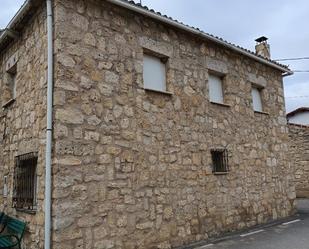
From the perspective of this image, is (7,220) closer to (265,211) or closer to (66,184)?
(66,184)

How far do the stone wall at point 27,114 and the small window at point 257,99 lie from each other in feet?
19.2

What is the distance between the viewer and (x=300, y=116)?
57.5 ft

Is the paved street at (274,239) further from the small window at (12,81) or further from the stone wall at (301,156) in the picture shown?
the stone wall at (301,156)

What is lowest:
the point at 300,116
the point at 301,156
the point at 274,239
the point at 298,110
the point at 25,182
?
the point at 274,239

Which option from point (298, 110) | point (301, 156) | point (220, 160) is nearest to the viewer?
point (220, 160)

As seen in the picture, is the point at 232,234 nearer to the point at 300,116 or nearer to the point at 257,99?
the point at 257,99

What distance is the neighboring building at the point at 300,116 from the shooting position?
17220mm

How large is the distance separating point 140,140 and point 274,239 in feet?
11.2

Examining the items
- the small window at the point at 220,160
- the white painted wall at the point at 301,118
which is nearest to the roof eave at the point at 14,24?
the small window at the point at 220,160

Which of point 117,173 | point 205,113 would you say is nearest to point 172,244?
point 117,173

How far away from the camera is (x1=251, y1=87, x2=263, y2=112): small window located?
9.29m

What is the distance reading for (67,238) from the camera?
15.9 ft

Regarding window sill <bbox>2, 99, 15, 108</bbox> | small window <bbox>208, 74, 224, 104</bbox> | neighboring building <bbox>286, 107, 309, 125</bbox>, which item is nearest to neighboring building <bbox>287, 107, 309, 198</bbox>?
neighboring building <bbox>286, 107, 309, 125</bbox>

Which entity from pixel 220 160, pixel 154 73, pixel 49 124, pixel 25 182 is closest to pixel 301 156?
pixel 220 160
